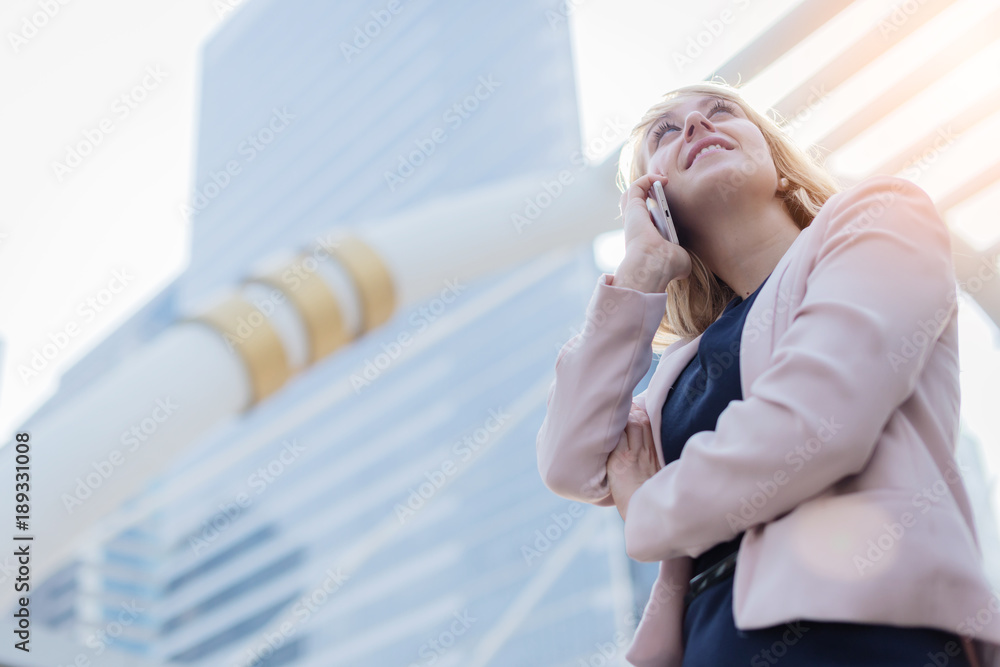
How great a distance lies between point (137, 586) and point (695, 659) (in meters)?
67.7

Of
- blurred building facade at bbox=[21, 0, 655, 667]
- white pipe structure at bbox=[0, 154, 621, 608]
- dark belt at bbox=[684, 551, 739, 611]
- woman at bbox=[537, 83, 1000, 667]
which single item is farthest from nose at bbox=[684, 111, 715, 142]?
blurred building facade at bbox=[21, 0, 655, 667]

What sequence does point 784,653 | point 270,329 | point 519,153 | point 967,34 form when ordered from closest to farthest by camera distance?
1. point 784,653
2. point 270,329
3. point 967,34
4. point 519,153

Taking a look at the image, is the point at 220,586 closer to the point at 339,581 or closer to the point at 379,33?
the point at 339,581

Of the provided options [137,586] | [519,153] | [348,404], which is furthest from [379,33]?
[137,586]

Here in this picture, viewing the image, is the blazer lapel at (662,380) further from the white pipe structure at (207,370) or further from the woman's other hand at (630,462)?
the white pipe structure at (207,370)

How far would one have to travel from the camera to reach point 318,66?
Answer: 63750mm

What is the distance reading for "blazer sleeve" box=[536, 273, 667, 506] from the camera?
4.10ft

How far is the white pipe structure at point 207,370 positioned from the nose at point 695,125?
1.87 meters

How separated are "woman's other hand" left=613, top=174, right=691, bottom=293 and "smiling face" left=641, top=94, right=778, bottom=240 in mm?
94

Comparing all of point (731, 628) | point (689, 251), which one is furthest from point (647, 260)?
point (731, 628)

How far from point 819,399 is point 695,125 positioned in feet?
2.46

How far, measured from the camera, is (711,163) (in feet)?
4.80

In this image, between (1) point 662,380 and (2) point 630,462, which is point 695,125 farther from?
(2) point 630,462

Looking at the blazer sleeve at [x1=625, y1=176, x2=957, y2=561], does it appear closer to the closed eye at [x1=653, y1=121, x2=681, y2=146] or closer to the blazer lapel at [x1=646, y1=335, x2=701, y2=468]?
the blazer lapel at [x1=646, y1=335, x2=701, y2=468]
